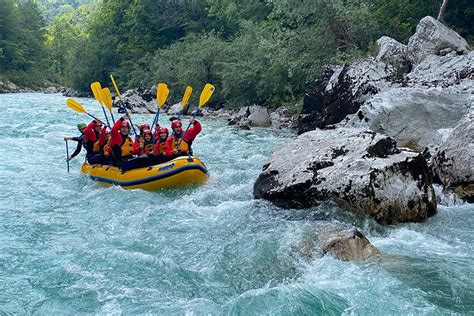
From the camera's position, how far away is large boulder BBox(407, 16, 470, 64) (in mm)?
11430

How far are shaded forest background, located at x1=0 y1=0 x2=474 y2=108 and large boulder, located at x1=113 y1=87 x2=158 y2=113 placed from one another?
5.31 ft

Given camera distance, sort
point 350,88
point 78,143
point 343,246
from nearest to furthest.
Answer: point 343,246 < point 78,143 < point 350,88

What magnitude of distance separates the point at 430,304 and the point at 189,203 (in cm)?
399

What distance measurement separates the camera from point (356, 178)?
584cm

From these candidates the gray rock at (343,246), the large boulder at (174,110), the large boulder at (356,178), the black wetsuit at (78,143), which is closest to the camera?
the gray rock at (343,246)

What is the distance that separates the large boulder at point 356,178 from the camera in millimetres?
5750

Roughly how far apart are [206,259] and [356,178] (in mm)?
2094

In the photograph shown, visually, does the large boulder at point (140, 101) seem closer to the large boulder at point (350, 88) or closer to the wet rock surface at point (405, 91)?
the wet rock surface at point (405, 91)

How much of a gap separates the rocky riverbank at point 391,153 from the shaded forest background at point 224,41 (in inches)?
192

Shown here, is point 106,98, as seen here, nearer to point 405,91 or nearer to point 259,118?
point 405,91

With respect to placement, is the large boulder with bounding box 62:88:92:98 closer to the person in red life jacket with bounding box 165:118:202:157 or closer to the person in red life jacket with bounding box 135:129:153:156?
the person in red life jacket with bounding box 135:129:153:156

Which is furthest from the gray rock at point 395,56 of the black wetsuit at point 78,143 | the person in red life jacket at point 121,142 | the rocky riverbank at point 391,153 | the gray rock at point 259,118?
the black wetsuit at point 78,143

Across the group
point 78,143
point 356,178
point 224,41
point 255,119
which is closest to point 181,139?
point 78,143

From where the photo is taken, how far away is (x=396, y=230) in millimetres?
5551
